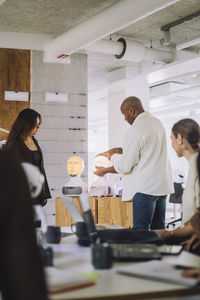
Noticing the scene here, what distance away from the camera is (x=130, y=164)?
3.66 m

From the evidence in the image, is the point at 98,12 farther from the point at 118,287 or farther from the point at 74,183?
the point at 118,287

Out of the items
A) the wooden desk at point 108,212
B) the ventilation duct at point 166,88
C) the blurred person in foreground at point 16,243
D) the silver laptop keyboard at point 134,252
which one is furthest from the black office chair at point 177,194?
the blurred person in foreground at point 16,243

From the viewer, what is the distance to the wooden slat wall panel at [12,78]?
621cm

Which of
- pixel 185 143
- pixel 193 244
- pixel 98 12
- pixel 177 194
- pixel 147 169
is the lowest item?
pixel 177 194

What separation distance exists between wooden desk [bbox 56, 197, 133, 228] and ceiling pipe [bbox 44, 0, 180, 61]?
6.45ft

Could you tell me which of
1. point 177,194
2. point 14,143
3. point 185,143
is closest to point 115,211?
point 14,143

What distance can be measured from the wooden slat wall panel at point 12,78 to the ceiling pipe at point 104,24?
375 mm

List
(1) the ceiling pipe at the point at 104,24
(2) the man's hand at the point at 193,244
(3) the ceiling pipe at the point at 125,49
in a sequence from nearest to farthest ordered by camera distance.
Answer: (2) the man's hand at the point at 193,244 → (1) the ceiling pipe at the point at 104,24 → (3) the ceiling pipe at the point at 125,49

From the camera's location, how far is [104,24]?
5039mm

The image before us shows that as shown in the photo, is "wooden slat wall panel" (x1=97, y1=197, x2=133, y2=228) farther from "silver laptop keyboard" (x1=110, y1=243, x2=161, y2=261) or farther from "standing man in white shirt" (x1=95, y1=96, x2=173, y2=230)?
"silver laptop keyboard" (x1=110, y1=243, x2=161, y2=261)

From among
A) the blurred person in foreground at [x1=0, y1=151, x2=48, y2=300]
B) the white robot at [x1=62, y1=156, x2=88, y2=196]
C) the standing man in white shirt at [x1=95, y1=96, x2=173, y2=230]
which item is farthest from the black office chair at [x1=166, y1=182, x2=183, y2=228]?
the blurred person in foreground at [x1=0, y1=151, x2=48, y2=300]

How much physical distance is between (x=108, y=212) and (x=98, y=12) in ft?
8.68

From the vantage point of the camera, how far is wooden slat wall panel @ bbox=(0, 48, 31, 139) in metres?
6.21

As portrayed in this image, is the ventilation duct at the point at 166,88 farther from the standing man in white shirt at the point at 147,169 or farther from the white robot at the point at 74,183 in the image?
the standing man in white shirt at the point at 147,169
